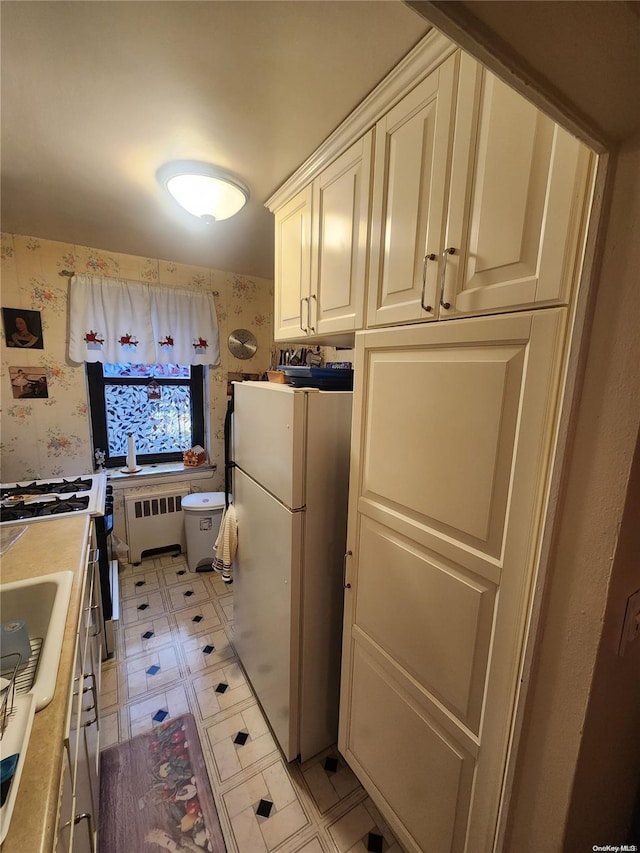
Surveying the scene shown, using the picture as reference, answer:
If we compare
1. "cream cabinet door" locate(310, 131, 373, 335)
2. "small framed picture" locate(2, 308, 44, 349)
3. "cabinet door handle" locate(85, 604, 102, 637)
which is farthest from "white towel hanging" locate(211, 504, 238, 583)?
"small framed picture" locate(2, 308, 44, 349)

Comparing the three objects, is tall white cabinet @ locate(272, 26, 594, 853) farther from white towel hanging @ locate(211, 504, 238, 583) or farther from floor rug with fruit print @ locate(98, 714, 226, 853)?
white towel hanging @ locate(211, 504, 238, 583)

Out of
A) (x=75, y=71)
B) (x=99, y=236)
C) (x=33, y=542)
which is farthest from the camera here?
(x=99, y=236)

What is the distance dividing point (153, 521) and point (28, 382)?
133 cm

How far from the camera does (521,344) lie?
2.20 ft

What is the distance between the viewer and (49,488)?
204cm

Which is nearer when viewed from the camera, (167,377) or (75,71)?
(75,71)

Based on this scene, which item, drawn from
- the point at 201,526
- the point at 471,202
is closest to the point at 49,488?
the point at 201,526

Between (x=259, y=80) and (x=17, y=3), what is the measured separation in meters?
0.56

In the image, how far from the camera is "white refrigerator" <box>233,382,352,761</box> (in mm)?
1224

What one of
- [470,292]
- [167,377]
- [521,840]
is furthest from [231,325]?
[521,840]

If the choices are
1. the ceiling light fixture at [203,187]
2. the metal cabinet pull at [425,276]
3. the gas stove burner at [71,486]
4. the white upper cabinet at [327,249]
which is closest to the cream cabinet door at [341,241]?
the white upper cabinet at [327,249]

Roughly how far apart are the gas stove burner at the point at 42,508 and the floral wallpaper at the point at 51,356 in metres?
0.79

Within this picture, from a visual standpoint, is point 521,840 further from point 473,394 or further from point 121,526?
point 121,526

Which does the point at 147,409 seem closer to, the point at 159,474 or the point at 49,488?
the point at 159,474
